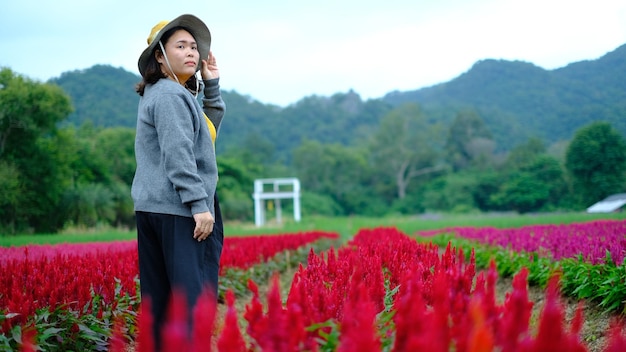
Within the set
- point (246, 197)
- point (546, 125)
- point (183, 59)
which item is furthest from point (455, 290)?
point (246, 197)

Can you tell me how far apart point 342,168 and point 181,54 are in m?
60.2

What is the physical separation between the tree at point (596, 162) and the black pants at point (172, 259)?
27.2 m

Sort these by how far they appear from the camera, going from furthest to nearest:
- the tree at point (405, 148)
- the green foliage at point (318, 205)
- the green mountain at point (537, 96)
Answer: the tree at point (405, 148) < the green foliage at point (318, 205) < the green mountain at point (537, 96)

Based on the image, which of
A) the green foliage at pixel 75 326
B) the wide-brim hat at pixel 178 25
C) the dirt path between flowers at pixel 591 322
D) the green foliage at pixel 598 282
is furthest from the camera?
the green foliage at pixel 598 282

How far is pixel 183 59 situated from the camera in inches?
127

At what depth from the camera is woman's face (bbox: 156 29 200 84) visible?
10.6 ft

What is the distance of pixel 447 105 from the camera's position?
78438 millimetres

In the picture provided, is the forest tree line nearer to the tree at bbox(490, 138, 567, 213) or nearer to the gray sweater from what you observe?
the tree at bbox(490, 138, 567, 213)

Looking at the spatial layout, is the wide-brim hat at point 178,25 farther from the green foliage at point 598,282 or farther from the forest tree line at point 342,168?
the forest tree line at point 342,168

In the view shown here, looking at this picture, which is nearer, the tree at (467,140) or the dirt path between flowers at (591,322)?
A: the dirt path between flowers at (591,322)

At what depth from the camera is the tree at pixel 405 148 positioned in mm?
61812

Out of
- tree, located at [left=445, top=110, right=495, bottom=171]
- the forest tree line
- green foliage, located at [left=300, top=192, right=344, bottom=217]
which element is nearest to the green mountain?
the forest tree line

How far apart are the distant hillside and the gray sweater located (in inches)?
434

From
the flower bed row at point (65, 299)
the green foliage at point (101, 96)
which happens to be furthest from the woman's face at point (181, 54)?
the green foliage at point (101, 96)
